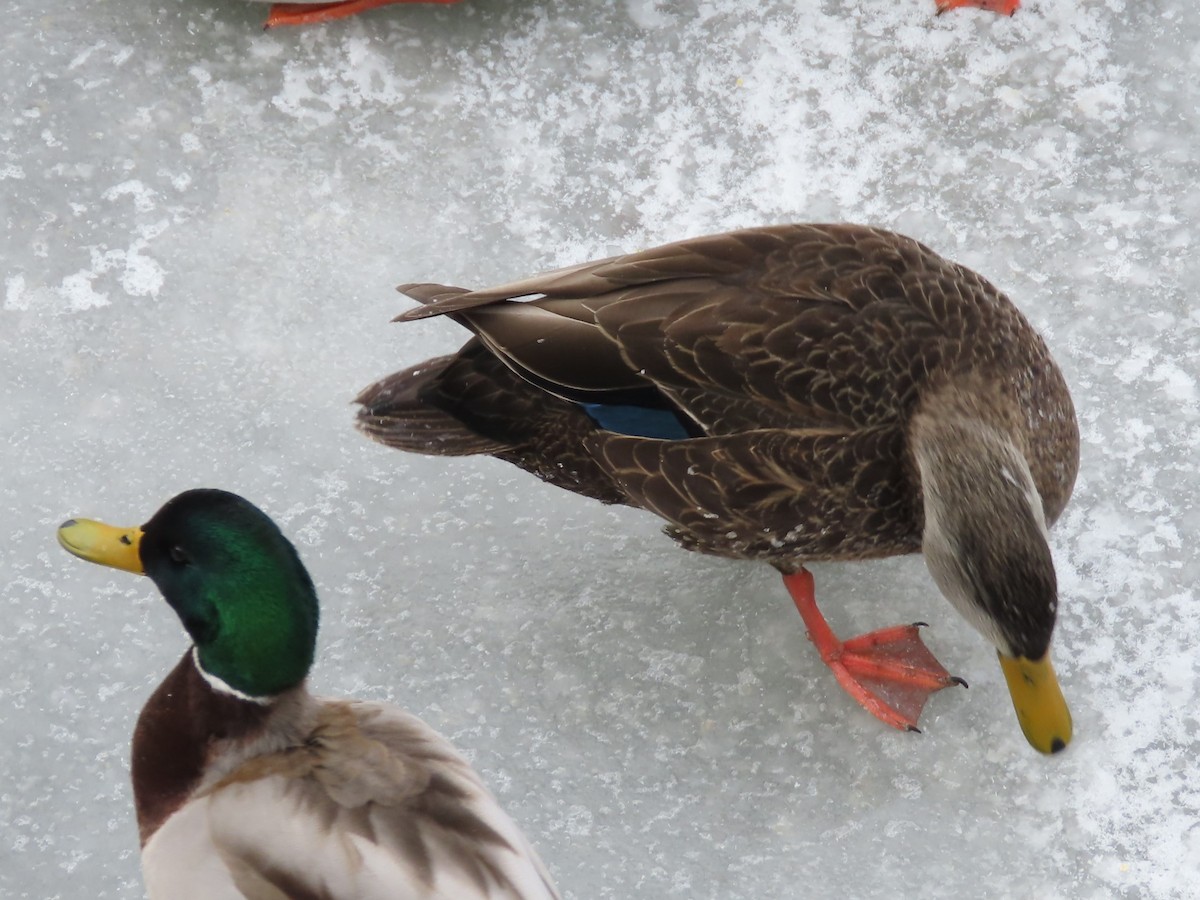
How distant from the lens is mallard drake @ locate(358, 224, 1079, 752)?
229 centimetres

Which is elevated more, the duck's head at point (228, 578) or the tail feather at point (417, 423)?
the duck's head at point (228, 578)

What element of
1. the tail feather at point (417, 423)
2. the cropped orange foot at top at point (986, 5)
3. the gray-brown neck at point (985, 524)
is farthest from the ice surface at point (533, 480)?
the gray-brown neck at point (985, 524)

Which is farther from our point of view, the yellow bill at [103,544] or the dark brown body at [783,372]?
the dark brown body at [783,372]

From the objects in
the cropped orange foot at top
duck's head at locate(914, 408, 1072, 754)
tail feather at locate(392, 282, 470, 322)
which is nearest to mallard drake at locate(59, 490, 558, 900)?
tail feather at locate(392, 282, 470, 322)

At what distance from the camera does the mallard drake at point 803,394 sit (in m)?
2.29

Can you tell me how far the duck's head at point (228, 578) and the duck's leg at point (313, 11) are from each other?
72.5 inches

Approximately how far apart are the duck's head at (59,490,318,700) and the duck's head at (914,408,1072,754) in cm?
101

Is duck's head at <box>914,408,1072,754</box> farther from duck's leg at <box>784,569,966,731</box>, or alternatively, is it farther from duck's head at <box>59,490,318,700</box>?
duck's head at <box>59,490,318,700</box>

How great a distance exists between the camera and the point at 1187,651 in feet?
8.66

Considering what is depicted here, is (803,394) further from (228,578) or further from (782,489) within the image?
(228,578)

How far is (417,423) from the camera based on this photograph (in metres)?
2.69

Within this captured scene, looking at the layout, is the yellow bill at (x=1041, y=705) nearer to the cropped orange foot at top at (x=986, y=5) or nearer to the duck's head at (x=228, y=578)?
the duck's head at (x=228, y=578)

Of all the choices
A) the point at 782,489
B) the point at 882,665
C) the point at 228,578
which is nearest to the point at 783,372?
the point at 782,489

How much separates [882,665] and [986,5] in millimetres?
1900
